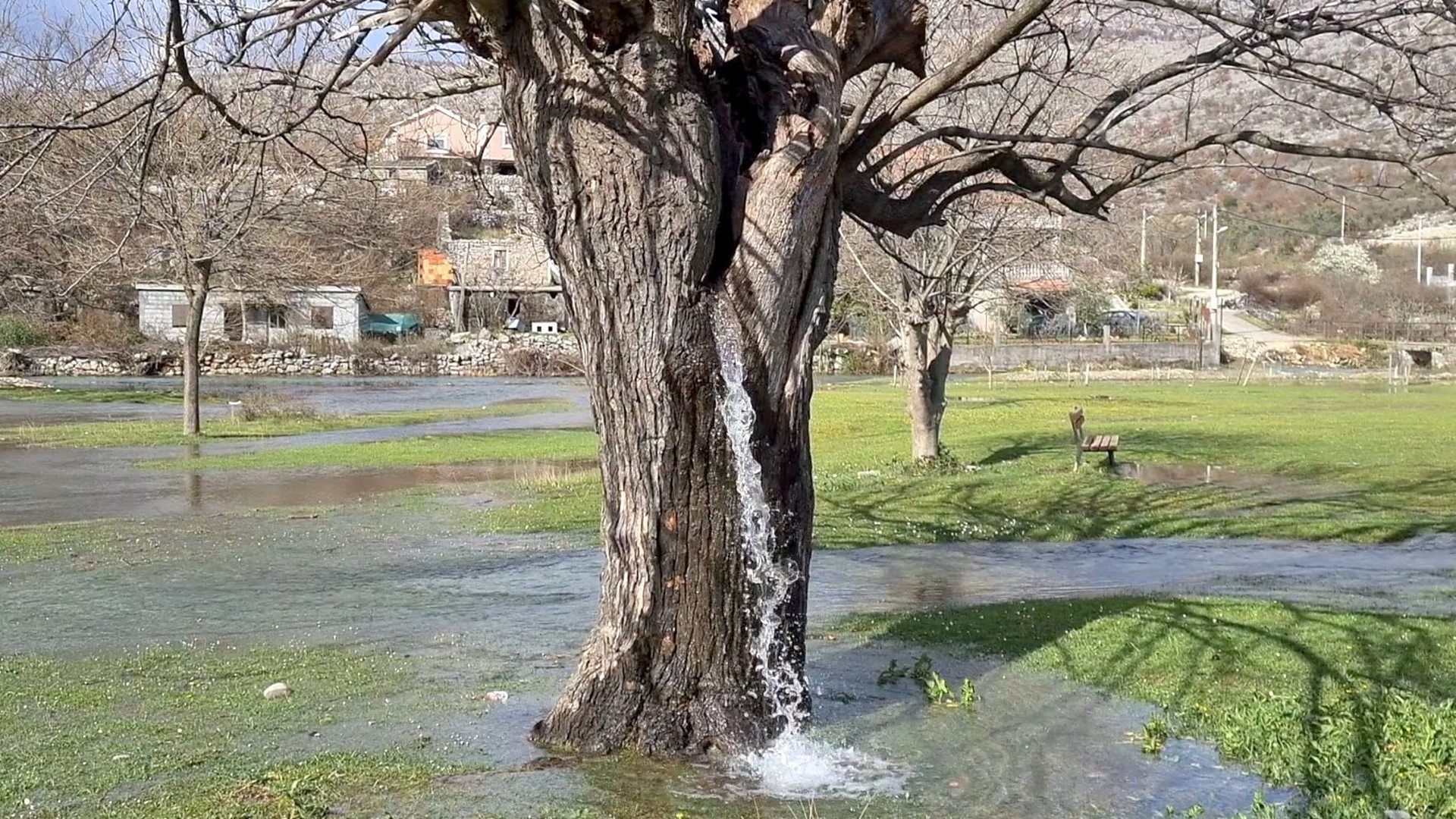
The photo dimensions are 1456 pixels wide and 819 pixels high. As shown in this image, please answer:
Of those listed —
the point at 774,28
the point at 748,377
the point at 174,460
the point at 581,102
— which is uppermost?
the point at 774,28

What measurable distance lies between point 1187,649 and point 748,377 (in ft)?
13.1

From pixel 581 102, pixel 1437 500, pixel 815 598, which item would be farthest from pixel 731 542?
pixel 1437 500

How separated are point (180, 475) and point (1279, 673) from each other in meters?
19.7

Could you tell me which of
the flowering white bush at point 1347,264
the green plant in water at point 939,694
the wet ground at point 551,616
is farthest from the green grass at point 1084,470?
the flowering white bush at point 1347,264

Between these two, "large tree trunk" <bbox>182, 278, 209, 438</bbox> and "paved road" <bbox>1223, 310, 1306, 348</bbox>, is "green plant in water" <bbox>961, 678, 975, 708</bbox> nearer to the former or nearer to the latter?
"large tree trunk" <bbox>182, 278, 209, 438</bbox>

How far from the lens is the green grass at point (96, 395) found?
1686 inches

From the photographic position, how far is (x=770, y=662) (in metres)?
6.77

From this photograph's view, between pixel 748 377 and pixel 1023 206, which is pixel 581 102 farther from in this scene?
pixel 1023 206

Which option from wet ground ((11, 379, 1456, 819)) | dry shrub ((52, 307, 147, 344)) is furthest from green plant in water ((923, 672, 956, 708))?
dry shrub ((52, 307, 147, 344))

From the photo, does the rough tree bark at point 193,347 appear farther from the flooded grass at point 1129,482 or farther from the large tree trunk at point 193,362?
the flooded grass at point 1129,482

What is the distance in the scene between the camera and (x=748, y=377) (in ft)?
21.2

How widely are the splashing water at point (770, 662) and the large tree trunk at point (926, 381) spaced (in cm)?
1590

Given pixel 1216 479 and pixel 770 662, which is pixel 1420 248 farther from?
pixel 770 662

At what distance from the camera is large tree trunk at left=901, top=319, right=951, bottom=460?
22.5 m
